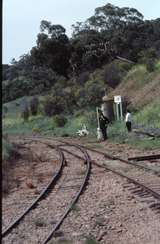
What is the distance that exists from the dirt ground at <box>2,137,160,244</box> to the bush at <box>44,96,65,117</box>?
40.9 m

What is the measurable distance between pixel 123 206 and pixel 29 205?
2035mm

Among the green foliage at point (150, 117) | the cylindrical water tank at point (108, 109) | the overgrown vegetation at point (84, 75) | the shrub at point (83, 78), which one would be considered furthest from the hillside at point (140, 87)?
the shrub at point (83, 78)

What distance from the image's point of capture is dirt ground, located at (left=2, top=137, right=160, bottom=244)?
8.96 metres

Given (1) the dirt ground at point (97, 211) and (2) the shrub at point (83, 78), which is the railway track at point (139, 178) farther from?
(2) the shrub at point (83, 78)

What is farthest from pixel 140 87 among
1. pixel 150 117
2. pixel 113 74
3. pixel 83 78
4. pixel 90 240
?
pixel 90 240

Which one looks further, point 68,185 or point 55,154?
point 55,154

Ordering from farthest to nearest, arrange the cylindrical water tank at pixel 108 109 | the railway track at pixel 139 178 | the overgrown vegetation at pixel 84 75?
the overgrown vegetation at pixel 84 75 → the cylindrical water tank at pixel 108 109 → the railway track at pixel 139 178

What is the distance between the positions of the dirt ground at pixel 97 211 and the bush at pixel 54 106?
1610 inches

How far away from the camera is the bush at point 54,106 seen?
6012cm

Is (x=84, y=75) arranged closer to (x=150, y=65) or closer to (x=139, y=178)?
(x=150, y=65)

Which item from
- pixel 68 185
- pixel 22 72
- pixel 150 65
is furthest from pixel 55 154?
pixel 22 72

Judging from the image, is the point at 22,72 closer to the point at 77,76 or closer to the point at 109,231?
the point at 77,76

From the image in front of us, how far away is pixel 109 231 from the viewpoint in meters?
9.38

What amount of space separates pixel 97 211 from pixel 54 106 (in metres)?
49.6
